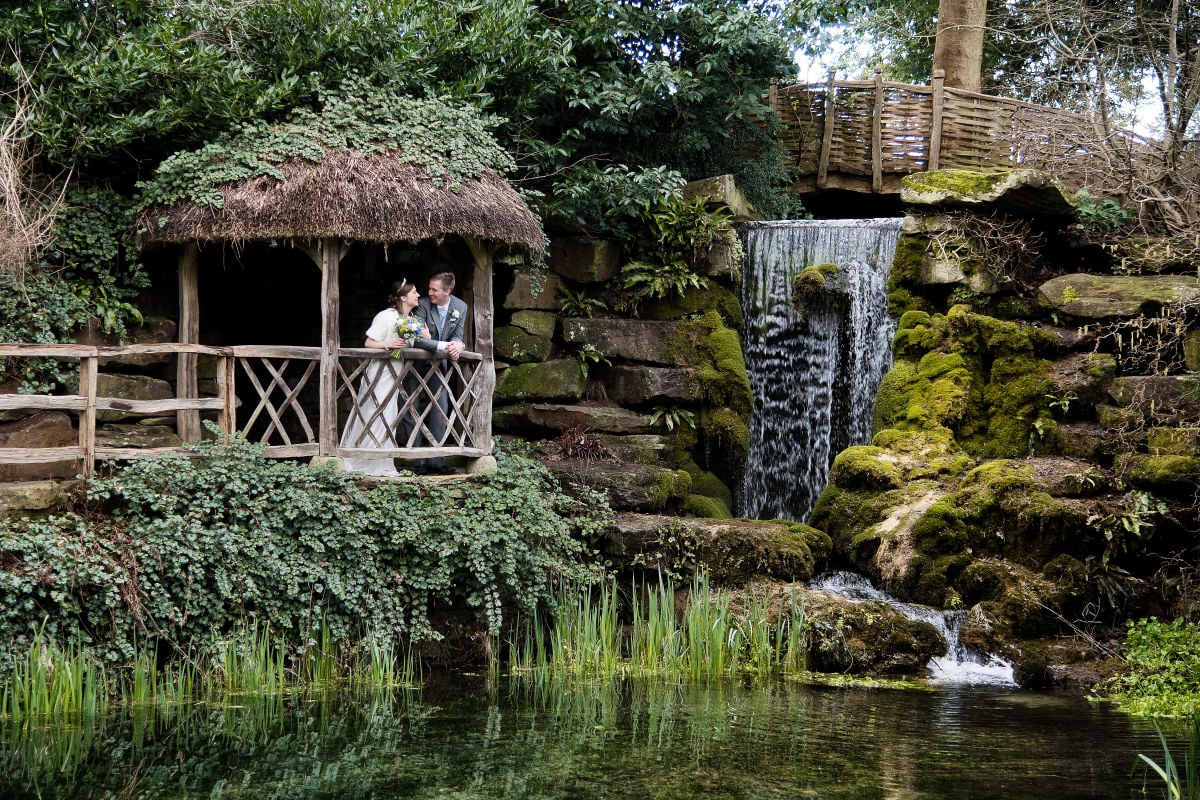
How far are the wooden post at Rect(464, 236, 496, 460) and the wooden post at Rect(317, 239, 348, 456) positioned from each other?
1299mm

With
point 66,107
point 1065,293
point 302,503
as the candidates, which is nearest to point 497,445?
point 302,503

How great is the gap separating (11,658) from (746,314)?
9061 mm

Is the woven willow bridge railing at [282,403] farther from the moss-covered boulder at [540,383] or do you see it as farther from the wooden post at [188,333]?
the moss-covered boulder at [540,383]

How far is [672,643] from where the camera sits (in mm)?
9148

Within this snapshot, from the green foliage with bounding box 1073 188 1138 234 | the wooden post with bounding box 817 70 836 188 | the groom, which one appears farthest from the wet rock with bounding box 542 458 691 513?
the wooden post with bounding box 817 70 836 188

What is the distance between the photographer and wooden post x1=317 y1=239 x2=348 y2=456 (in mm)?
9867

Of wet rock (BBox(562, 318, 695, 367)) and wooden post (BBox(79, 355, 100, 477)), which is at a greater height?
wet rock (BBox(562, 318, 695, 367))

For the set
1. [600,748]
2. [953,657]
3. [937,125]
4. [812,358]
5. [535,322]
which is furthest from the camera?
[937,125]

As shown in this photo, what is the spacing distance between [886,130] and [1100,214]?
14.0ft

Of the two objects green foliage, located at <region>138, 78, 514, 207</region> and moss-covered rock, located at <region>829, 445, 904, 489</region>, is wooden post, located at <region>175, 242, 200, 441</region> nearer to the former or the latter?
green foliage, located at <region>138, 78, 514, 207</region>

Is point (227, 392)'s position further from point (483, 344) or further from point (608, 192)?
point (608, 192)

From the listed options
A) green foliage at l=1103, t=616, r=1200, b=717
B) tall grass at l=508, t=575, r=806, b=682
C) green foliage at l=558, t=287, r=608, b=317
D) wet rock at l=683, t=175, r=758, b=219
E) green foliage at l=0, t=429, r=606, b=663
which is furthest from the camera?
wet rock at l=683, t=175, r=758, b=219

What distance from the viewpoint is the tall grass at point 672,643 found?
9.09 meters

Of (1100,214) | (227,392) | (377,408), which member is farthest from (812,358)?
(227,392)
